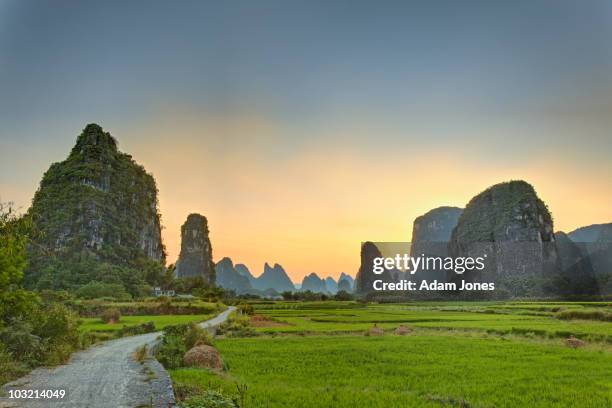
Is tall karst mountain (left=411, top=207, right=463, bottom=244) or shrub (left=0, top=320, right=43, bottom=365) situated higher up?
tall karst mountain (left=411, top=207, right=463, bottom=244)

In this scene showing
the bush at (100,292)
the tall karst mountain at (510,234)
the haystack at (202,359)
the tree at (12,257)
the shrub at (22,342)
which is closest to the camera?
the tree at (12,257)

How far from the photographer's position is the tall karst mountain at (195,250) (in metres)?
134

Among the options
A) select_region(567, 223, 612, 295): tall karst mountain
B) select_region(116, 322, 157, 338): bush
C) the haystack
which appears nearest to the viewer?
the haystack

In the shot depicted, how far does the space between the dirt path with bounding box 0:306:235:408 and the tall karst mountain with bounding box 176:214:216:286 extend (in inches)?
4831

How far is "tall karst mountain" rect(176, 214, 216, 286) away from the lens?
134 meters

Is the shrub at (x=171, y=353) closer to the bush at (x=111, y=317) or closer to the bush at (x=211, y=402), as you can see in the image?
the bush at (x=211, y=402)

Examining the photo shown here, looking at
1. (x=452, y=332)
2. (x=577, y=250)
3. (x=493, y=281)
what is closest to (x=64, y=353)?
(x=452, y=332)

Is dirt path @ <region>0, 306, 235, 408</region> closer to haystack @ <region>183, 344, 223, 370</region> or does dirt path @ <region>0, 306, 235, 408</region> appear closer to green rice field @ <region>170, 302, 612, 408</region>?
green rice field @ <region>170, 302, 612, 408</region>

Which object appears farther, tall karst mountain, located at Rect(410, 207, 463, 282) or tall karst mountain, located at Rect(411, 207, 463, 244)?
tall karst mountain, located at Rect(411, 207, 463, 244)

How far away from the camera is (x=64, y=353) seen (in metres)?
13.2

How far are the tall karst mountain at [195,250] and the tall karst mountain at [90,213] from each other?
138ft

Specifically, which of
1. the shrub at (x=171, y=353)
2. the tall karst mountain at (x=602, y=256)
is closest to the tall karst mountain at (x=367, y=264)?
the tall karst mountain at (x=602, y=256)

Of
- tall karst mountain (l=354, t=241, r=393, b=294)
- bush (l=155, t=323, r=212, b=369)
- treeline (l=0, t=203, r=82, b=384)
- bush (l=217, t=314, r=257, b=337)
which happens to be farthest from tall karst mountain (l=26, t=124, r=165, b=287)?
tall karst mountain (l=354, t=241, r=393, b=294)

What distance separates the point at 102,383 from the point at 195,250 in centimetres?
12822
